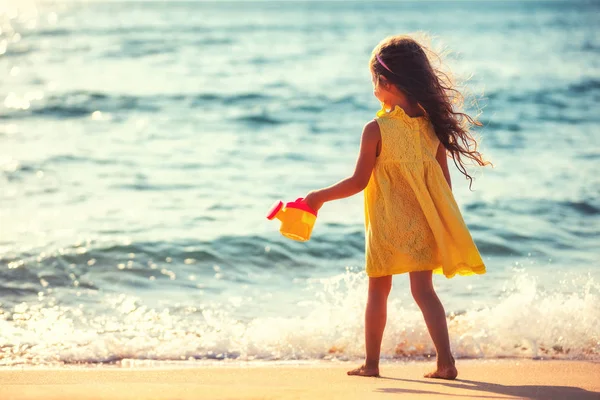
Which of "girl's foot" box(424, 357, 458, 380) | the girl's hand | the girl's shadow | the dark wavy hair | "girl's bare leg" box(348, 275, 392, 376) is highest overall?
A: the dark wavy hair

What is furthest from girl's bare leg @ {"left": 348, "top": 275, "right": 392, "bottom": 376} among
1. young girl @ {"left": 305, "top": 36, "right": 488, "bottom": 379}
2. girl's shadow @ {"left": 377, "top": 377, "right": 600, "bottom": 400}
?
girl's shadow @ {"left": 377, "top": 377, "right": 600, "bottom": 400}

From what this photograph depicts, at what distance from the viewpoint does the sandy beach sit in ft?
10.3

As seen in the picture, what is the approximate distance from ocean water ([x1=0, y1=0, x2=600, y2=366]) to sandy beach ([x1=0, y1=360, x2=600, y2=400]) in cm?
32

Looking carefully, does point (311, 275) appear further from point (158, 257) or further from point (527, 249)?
point (527, 249)

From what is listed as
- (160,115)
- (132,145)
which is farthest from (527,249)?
(160,115)

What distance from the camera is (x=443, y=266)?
353 centimetres

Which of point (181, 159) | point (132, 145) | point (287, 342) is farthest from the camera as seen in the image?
point (132, 145)

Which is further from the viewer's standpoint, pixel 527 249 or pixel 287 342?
pixel 527 249

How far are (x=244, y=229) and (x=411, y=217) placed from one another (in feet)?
12.1

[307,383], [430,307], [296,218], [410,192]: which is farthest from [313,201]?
[307,383]

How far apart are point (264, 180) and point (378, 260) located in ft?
18.3

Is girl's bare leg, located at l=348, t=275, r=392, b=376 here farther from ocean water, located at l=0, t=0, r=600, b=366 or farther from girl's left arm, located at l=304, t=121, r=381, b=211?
ocean water, located at l=0, t=0, r=600, b=366

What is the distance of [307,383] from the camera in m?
3.69

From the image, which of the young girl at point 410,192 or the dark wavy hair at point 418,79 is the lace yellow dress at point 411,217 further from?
the dark wavy hair at point 418,79
